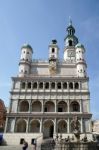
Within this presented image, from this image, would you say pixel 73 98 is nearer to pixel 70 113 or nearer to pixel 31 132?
pixel 70 113

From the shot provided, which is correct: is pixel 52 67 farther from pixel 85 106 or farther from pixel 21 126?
pixel 21 126

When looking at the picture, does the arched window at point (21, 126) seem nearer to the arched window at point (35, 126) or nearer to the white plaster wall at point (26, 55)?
the arched window at point (35, 126)

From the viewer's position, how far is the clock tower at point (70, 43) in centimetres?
6044

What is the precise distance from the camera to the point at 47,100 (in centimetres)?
4547

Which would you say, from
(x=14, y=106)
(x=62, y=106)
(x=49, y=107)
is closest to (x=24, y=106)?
(x=14, y=106)

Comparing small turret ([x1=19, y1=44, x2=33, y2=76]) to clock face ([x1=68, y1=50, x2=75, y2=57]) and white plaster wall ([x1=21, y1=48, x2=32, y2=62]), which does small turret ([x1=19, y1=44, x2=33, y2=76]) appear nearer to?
white plaster wall ([x1=21, y1=48, x2=32, y2=62])

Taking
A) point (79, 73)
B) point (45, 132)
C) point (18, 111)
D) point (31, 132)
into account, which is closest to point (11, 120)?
point (18, 111)

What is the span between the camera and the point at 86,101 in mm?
45094

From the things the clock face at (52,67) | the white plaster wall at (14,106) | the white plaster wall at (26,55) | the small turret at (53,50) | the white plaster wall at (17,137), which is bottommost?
the white plaster wall at (17,137)

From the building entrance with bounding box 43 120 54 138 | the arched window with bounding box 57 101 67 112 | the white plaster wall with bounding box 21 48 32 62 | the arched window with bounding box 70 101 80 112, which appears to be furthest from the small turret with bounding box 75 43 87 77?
the building entrance with bounding box 43 120 54 138

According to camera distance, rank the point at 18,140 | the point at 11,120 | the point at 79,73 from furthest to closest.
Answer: the point at 79,73 → the point at 11,120 → the point at 18,140

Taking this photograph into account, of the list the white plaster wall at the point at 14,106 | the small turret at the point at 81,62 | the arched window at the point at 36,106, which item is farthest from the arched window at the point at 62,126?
the small turret at the point at 81,62

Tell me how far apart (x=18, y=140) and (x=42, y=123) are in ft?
20.9

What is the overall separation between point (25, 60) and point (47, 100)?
13.9 meters
